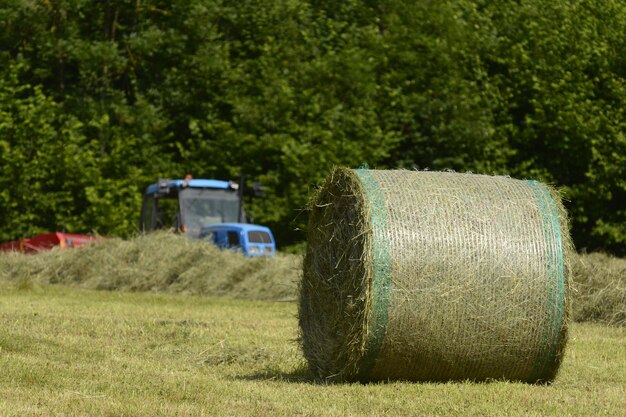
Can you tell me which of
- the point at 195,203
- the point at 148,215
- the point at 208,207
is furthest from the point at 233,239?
the point at 148,215

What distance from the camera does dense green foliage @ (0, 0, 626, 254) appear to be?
110 ft

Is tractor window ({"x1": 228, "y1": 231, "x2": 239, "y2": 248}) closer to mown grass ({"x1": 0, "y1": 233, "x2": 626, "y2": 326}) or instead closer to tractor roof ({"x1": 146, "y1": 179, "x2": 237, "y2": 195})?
tractor roof ({"x1": 146, "y1": 179, "x2": 237, "y2": 195})

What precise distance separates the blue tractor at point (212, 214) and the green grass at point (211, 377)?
813 cm

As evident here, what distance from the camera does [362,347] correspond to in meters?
9.82

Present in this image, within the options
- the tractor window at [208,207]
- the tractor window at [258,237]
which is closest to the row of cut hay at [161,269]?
the tractor window at [258,237]

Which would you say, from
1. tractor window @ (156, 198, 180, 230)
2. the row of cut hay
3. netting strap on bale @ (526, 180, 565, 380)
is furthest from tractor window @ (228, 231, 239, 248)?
netting strap on bale @ (526, 180, 565, 380)

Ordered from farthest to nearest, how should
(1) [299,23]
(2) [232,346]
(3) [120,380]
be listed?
(1) [299,23], (2) [232,346], (3) [120,380]

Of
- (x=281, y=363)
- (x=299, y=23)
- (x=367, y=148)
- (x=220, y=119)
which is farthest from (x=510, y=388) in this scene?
(x=299, y=23)

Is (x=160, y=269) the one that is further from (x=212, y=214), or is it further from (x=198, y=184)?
(x=212, y=214)

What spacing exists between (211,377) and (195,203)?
15.2m

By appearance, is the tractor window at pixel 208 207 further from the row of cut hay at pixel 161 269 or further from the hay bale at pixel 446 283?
the hay bale at pixel 446 283

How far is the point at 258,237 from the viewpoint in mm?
24609

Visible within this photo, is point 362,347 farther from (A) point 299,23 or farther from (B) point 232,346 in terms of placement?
(A) point 299,23

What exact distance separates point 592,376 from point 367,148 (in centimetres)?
2349
